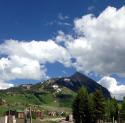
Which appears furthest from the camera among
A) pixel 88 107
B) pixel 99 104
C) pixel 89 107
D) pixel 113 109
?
pixel 113 109

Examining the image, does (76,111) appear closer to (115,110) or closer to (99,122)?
(99,122)

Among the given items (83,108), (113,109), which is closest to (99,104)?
(83,108)

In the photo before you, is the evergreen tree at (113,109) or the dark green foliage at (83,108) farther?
the evergreen tree at (113,109)

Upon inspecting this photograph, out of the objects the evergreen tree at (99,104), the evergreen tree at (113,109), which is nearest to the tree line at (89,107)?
the evergreen tree at (99,104)

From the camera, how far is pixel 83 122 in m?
130

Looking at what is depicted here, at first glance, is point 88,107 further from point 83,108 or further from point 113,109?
point 113,109

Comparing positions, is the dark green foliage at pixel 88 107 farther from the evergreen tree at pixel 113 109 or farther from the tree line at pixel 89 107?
the evergreen tree at pixel 113 109

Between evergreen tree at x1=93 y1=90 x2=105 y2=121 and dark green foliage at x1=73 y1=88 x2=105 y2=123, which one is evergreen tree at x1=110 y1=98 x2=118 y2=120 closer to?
dark green foliage at x1=73 y1=88 x2=105 y2=123

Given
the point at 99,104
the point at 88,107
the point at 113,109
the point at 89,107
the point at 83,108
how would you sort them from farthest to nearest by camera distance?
the point at 113,109
the point at 83,108
the point at 88,107
the point at 89,107
the point at 99,104

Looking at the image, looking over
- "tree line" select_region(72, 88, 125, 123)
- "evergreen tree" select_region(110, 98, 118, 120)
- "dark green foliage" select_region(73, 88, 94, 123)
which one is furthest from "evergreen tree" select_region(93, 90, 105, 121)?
"evergreen tree" select_region(110, 98, 118, 120)

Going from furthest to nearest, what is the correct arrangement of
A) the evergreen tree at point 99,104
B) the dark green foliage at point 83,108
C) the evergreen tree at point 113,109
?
the evergreen tree at point 113,109 → the dark green foliage at point 83,108 → the evergreen tree at point 99,104

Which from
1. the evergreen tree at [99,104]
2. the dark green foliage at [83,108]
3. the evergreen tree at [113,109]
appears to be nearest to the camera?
the evergreen tree at [99,104]

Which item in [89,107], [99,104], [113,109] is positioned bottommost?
[89,107]

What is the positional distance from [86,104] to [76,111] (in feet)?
14.0
